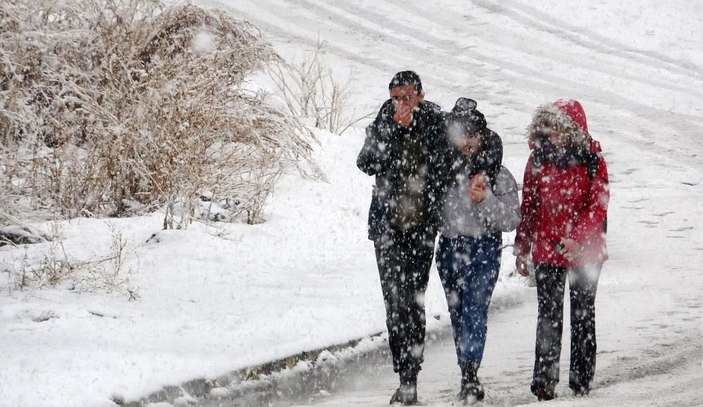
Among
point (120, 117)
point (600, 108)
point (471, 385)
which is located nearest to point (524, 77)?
point (600, 108)

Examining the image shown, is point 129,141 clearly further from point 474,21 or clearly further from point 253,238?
point 474,21

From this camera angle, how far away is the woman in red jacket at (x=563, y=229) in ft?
21.6

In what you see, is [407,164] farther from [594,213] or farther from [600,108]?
[600,108]

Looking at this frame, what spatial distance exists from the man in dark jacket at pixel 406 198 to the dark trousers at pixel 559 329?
24.3 inches

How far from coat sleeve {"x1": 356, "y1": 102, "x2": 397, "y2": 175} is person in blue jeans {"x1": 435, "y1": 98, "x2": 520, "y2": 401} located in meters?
0.32

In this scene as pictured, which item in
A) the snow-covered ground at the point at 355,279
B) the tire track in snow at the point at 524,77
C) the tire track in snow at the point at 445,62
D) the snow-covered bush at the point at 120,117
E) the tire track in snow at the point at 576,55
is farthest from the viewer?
the tire track in snow at the point at 576,55

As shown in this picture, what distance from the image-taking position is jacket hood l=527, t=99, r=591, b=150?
21.5 ft

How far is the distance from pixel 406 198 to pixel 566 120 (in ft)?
2.97

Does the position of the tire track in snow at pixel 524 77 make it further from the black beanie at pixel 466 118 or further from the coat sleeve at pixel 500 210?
the black beanie at pixel 466 118

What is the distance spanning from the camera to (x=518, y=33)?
1964 cm

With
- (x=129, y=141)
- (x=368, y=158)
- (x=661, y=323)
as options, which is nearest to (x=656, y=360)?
(x=661, y=323)

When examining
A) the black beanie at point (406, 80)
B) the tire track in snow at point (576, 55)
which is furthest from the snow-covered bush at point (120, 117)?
the tire track in snow at point (576, 55)

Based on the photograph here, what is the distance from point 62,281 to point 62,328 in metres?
0.98

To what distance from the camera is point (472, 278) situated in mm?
6797
